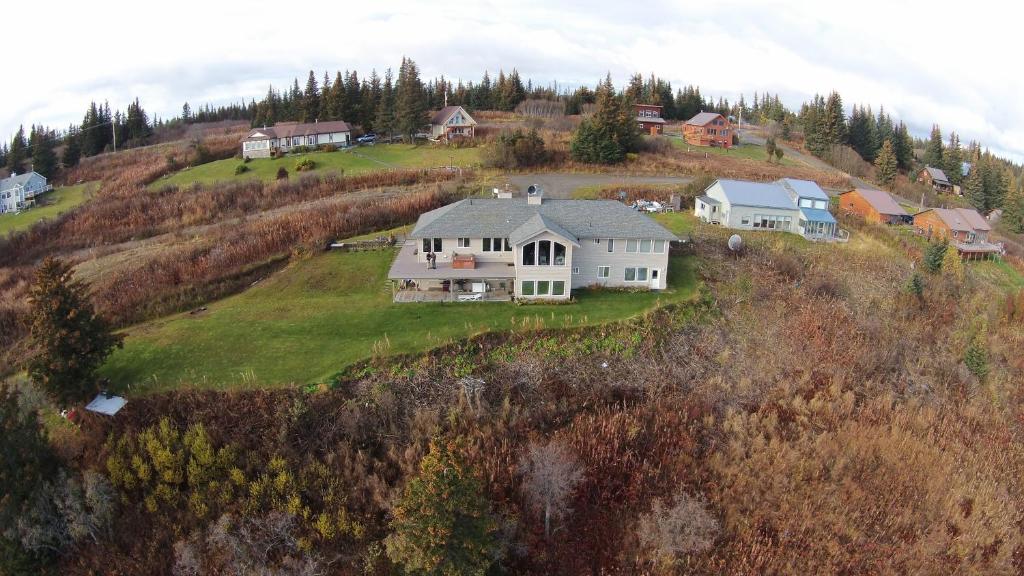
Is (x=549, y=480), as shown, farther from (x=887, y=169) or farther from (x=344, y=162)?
(x=887, y=169)

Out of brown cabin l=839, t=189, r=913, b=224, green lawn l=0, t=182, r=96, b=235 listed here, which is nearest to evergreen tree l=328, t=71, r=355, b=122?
green lawn l=0, t=182, r=96, b=235

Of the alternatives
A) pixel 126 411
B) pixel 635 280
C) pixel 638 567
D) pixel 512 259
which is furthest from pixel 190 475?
pixel 635 280

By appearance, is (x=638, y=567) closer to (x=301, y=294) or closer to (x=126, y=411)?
(x=126, y=411)

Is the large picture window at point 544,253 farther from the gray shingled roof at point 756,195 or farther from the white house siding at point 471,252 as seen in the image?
the gray shingled roof at point 756,195

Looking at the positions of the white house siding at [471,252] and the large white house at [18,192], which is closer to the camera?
the white house siding at [471,252]

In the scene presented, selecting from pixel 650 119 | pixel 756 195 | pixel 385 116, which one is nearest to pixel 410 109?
pixel 385 116

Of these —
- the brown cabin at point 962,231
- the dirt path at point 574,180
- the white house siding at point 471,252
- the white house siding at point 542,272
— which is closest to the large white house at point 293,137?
the dirt path at point 574,180
